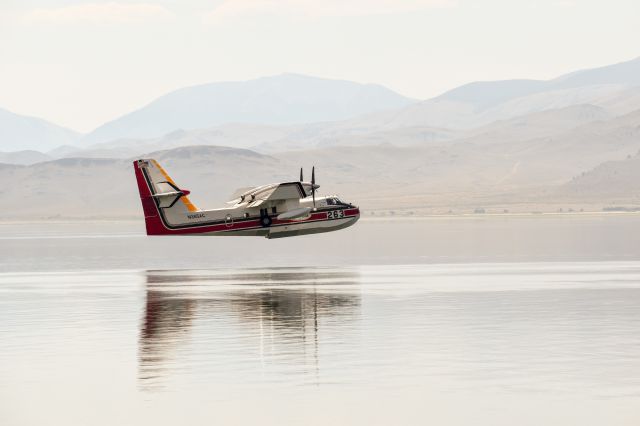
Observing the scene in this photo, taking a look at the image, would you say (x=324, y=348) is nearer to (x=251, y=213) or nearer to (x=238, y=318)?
(x=238, y=318)

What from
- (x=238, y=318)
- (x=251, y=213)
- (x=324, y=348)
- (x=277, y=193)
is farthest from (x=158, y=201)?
(x=324, y=348)

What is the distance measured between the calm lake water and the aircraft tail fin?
11.6m

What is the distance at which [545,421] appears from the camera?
2216 centimetres

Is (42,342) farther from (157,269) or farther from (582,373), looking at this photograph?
(157,269)

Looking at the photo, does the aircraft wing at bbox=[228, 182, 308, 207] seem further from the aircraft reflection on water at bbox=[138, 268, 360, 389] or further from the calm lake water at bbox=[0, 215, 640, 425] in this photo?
the calm lake water at bbox=[0, 215, 640, 425]

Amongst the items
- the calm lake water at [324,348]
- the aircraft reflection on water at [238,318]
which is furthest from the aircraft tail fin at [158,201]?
the calm lake water at [324,348]

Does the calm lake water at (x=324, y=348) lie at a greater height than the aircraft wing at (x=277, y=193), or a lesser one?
lesser

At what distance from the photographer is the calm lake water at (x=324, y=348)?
2372cm

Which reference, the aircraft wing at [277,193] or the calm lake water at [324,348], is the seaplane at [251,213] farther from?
the calm lake water at [324,348]

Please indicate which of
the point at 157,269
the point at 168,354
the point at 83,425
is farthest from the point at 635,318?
the point at 157,269

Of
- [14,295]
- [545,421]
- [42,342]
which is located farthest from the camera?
[14,295]

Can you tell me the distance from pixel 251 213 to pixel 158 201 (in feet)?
20.6

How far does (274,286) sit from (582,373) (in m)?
31.1

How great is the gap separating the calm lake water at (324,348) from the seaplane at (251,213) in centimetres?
1093
